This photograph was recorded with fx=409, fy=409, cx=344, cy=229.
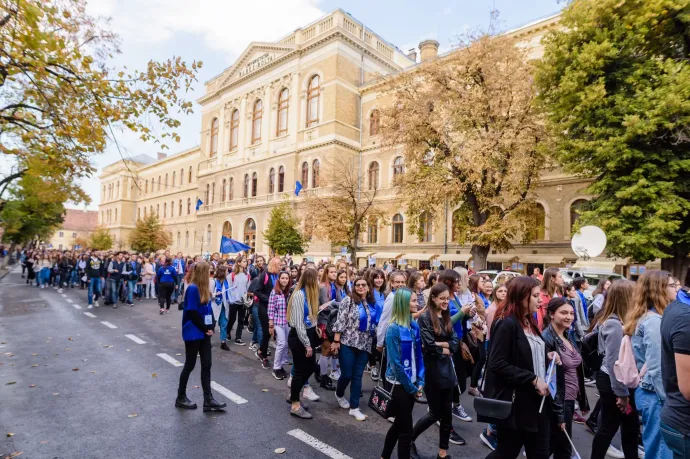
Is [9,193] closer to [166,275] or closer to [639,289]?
[166,275]

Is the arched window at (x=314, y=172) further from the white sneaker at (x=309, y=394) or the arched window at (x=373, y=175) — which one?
the white sneaker at (x=309, y=394)

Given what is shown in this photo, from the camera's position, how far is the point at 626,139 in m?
14.8

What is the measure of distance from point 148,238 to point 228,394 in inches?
2027

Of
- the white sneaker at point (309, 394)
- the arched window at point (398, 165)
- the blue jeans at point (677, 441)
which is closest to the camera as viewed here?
the blue jeans at point (677, 441)

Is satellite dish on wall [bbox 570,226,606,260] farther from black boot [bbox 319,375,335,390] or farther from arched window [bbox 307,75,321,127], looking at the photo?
arched window [bbox 307,75,321,127]

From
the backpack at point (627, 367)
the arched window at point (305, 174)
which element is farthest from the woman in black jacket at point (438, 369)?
the arched window at point (305, 174)

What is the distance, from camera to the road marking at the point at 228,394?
18.9 feet

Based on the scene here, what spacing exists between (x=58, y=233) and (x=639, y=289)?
404ft

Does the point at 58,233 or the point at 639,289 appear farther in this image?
the point at 58,233

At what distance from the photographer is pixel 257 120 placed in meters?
42.7

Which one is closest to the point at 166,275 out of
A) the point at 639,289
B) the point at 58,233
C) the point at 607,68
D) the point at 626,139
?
the point at 639,289

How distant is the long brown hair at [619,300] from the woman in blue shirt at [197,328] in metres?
4.65

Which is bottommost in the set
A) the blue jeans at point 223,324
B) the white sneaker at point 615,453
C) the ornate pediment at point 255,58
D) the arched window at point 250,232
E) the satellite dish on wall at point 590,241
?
the white sneaker at point 615,453

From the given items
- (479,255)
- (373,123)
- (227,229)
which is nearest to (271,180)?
(227,229)
